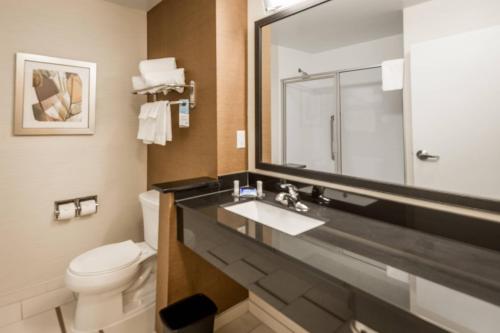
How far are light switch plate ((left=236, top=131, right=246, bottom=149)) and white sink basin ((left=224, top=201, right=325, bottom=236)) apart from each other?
451 mm

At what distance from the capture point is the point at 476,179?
3.18ft

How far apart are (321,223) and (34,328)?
1.94m

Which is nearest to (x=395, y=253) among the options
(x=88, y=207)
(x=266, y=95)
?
(x=266, y=95)

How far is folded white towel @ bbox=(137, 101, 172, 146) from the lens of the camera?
189cm

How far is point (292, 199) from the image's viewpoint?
4.65ft

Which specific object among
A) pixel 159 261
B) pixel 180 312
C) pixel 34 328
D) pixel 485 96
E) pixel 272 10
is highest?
pixel 272 10

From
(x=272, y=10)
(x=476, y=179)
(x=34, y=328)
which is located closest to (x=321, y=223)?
(x=476, y=179)

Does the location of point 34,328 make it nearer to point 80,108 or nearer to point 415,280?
point 80,108

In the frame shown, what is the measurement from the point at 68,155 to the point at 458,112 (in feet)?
7.84

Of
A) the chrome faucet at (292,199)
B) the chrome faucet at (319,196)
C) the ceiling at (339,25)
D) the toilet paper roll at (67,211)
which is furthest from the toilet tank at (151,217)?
the ceiling at (339,25)

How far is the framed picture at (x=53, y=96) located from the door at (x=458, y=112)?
85.0 inches

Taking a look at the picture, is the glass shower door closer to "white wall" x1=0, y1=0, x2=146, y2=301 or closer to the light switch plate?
the light switch plate

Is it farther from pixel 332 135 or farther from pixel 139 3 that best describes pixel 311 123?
pixel 139 3

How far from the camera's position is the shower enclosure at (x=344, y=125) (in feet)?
4.10
